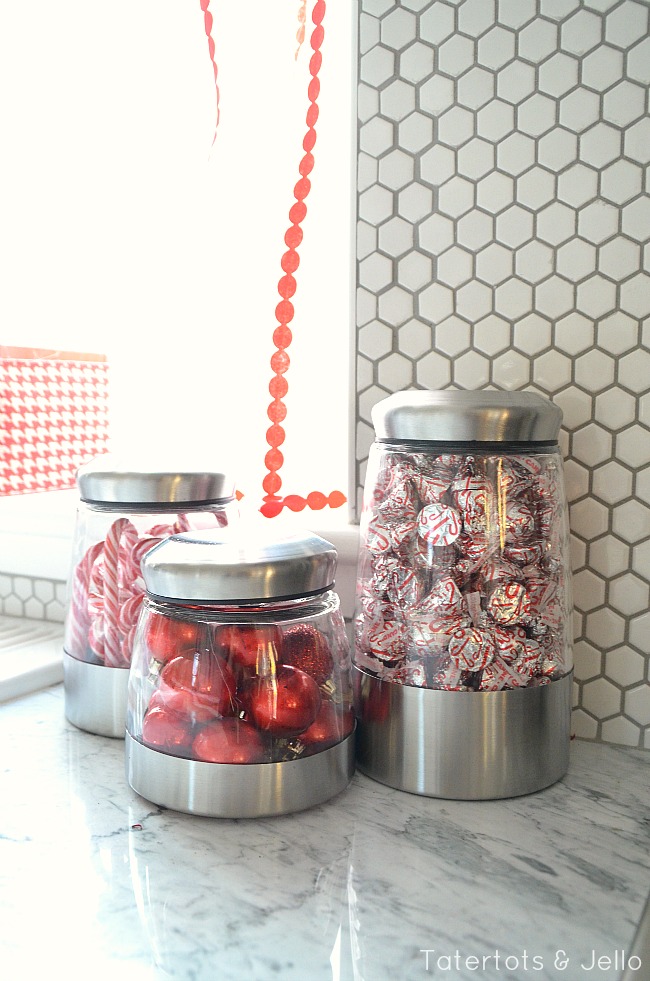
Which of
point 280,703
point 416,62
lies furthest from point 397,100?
point 280,703

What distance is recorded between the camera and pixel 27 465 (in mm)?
1271

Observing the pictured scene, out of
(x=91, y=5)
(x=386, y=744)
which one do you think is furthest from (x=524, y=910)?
(x=91, y=5)

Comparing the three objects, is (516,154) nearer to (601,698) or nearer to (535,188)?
(535,188)

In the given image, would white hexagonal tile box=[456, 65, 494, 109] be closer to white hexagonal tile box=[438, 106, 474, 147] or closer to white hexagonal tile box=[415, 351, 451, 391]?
white hexagonal tile box=[438, 106, 474, 147]

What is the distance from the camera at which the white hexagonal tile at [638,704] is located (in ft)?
2.60

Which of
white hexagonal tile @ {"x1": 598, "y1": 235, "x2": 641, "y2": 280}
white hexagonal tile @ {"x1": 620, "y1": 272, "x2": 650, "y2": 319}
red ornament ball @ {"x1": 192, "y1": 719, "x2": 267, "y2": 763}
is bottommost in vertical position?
red ornament ball @ {"x1": 192, "y1": 719, "x2": 267, "y2": 763}

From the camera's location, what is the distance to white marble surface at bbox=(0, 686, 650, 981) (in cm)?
49

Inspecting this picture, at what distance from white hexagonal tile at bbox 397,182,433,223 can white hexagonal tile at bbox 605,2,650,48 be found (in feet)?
0.67

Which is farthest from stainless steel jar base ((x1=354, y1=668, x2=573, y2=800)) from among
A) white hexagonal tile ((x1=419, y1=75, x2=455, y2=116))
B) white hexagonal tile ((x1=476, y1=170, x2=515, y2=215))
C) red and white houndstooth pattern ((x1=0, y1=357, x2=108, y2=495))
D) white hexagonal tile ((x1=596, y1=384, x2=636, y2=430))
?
red and white houndstooth pattern ((x1=0, y1=357, x2=108, y2=495))

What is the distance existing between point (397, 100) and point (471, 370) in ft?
0.91

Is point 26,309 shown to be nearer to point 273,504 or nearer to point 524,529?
point 273,504

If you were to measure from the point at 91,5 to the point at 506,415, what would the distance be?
3.17 feet

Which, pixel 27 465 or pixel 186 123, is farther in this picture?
pixel 27 465

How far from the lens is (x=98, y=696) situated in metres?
0.81
